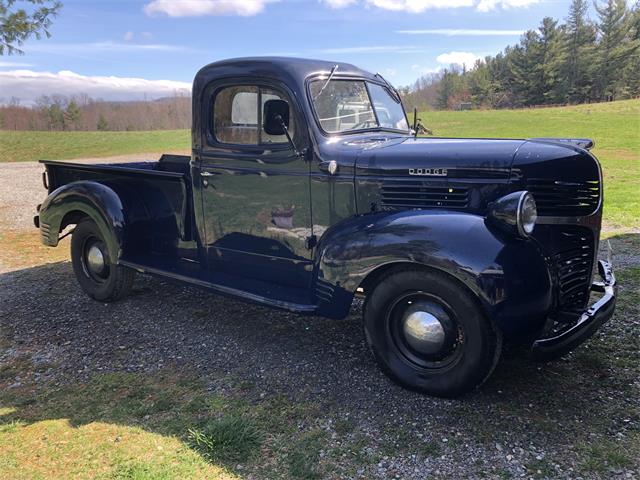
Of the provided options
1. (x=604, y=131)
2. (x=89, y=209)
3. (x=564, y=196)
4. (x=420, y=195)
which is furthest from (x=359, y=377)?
(x=604, y=131)

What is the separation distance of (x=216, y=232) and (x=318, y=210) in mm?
1002

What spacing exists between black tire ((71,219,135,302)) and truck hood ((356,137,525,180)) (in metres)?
2.76

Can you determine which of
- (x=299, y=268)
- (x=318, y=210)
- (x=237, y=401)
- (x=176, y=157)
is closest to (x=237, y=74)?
(x=318, y=210)

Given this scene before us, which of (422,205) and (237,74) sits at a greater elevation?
(237,74)

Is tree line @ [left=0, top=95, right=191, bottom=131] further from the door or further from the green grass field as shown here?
the door

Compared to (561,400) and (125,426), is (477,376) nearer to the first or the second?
(561,400)

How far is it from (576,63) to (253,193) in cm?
6235

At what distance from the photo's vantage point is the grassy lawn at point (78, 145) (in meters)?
27.2

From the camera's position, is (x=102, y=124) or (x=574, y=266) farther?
(x=102, y=124)

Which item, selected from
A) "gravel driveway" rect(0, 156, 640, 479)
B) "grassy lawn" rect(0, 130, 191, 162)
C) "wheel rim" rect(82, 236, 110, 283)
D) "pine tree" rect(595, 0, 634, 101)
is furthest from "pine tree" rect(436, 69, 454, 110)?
"gravel driveway" rect(0, 156, 640, 479)

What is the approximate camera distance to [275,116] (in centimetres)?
362

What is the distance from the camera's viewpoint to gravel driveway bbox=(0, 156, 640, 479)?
8.69ft

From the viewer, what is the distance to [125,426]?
10.0 feet

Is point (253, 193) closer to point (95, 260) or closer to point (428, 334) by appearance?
point (428, 334)
